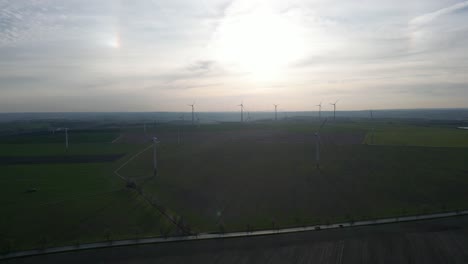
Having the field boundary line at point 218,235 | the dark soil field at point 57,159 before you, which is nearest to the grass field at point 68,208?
the field boundary line at point 218,235

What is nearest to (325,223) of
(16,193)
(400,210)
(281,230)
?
(281,230)

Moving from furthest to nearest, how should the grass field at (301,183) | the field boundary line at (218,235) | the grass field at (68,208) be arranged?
the grass field at (301,183) → the grass field at (68,208) → the field boundary line at (218,235)

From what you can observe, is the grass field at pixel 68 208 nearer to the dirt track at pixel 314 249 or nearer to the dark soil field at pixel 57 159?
the dirt track at pixel 314 249

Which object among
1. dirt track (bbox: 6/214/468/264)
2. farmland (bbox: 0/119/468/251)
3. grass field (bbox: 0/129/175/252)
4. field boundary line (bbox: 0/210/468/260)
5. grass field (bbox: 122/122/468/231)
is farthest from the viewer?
grass field (bbox: 122/122/468/231)

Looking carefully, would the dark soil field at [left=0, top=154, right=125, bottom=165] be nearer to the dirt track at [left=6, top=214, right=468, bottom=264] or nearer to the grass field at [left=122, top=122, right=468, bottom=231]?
the grass field at [left=122, top=122, right=468, bottom=231]

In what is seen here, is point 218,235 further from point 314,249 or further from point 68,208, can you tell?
point 68,208

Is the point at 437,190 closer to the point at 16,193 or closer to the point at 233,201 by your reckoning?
the point at 233,201

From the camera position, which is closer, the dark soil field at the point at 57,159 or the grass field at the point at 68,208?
the grass field at the point at 68,208

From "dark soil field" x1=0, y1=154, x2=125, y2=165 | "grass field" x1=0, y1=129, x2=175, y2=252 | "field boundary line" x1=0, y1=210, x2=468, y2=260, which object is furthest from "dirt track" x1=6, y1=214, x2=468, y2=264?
"dark soil field" x1=0, y1=154, x2=125, y2=165

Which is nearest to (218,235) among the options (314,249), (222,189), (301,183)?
(314,249)
